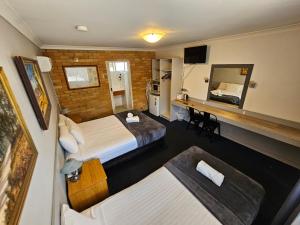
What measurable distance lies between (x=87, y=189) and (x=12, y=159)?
1211 mm

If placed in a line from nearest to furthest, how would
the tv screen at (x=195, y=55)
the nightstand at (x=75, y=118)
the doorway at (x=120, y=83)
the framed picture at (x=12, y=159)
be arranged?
1. the framed picture at (x=12, y=159)
2. the tv screen at (x=195, y=55)
3. the nightstand at (x=75, y=118)
4. the doorway at (x=120, y=83)

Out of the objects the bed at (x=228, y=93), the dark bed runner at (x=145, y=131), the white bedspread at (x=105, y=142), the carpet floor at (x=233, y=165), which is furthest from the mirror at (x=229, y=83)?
the white bedspread at (x=105, y=142)

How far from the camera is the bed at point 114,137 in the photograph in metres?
2.33

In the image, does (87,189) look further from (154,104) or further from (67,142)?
(154,104)

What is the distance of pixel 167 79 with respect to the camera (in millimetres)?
4641

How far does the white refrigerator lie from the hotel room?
2.4 inches

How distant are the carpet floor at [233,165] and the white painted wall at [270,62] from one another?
3.01ft

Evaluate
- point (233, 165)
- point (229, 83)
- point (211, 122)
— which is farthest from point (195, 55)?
point (233, 165)

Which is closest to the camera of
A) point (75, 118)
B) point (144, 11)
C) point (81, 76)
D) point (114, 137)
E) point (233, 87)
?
point (144, 11)

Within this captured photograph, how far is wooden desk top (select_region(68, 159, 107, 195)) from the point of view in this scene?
1.64 m

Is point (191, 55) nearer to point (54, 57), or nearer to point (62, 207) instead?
point (54, 57)

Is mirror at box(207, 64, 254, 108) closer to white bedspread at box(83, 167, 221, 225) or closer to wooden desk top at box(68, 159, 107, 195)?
white bedspread at box(83, 167, 221, 225)

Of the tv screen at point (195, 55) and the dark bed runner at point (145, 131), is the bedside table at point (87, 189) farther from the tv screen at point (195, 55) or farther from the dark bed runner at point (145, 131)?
the tv screen at point (195, 55)

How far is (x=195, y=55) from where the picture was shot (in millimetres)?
3531
